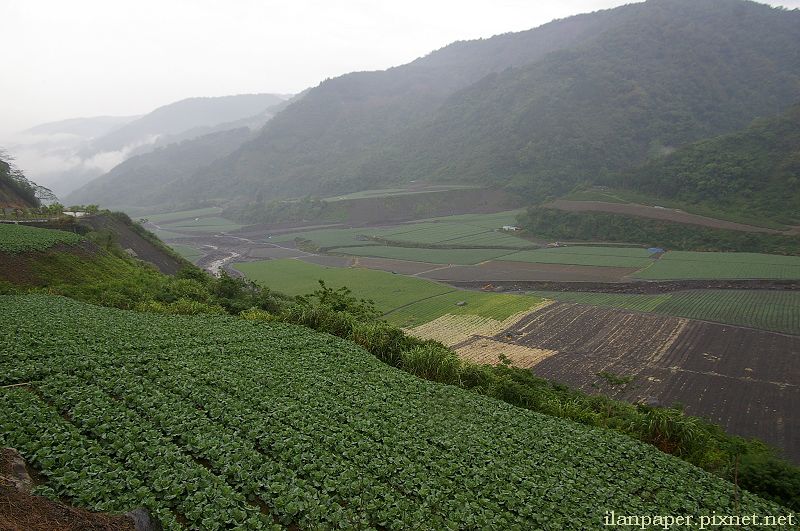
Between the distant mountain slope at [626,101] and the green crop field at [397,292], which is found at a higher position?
the distant mountain slope at [626,101]

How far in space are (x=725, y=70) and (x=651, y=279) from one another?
5848 inches

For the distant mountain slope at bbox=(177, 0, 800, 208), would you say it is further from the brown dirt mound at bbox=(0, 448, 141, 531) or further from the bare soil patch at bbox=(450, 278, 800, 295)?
the brown dirt mound at bbox=(0, 448, 141, 531)

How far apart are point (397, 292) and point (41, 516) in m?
55.4

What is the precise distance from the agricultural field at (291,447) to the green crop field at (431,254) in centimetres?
6642

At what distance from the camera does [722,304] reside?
51.2 metres

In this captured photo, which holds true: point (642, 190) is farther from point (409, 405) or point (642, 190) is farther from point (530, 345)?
point (409, 405)

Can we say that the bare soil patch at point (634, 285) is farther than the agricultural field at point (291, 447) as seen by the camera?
Answer: Yes

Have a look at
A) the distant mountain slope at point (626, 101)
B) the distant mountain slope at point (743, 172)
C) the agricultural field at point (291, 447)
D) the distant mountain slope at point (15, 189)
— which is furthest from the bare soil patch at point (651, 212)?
the distant mountain slope at point (15, 189)

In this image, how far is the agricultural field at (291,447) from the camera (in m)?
10.6

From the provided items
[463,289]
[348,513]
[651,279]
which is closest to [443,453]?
[348,513]

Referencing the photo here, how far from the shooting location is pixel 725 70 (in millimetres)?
164250

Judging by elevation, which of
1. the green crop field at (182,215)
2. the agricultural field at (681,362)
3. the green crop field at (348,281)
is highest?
the green crop field at (182,215)

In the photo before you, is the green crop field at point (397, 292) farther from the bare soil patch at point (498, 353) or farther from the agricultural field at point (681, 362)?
the bare soil patch at point (498, 353)

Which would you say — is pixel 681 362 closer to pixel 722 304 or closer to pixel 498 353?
pixel 498 353
